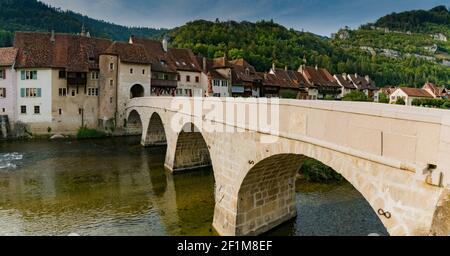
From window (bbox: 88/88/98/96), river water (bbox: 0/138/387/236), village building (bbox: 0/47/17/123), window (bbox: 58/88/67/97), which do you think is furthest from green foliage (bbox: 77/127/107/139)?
river water (bbox: 0/138/387/236)

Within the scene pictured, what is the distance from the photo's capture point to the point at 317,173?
829 inches

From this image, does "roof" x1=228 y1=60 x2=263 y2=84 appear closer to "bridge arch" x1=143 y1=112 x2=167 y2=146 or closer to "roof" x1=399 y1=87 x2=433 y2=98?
"bridge arch" x1=143 y1=112 x2=167 y2=146

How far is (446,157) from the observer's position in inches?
246

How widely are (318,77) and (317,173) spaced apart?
46.7 metres

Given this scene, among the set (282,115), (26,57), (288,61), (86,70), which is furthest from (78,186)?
(288,61)

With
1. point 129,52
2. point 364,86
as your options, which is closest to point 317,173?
point 129,52

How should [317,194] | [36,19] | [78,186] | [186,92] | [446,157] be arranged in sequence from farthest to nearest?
[36,19] < [186,92] < [78,186] < [317,194] < [446,157]

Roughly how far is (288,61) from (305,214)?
250 feet

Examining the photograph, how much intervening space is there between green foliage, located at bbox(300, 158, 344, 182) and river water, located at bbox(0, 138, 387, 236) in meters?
0.83

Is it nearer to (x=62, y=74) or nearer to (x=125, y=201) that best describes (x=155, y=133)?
(x=62, y=74)

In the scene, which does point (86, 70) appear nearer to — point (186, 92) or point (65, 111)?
point (65, 111)

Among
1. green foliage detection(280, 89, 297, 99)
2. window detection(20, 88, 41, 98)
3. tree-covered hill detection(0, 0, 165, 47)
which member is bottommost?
window detection(20, 88, 41, 98)

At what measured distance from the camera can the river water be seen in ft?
48.2

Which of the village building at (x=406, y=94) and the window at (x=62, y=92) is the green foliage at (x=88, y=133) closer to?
the window at (x=62, y=92)
